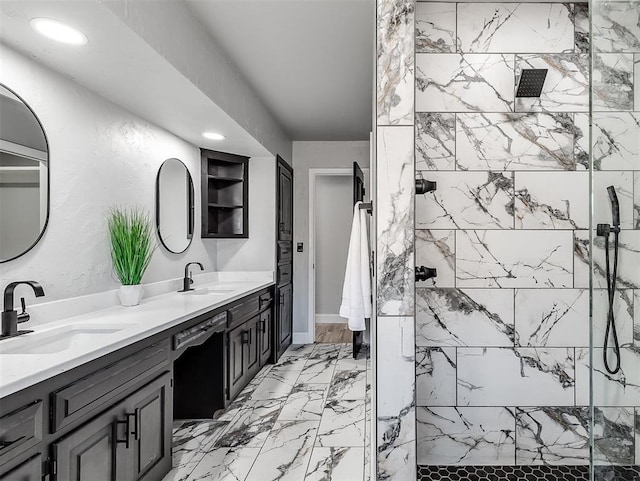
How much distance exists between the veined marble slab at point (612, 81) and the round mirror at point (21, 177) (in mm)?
2243

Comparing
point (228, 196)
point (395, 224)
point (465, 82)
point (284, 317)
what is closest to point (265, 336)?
point (284, 317)

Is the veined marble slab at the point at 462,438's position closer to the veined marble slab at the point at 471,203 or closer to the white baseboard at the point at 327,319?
the veined marble slab at the point at 471,203

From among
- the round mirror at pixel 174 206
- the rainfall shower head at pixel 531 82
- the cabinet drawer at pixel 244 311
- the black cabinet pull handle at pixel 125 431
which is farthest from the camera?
the round mirror at pixel 174 206

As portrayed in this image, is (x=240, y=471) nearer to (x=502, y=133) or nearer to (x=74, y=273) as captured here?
(x=74, y=273)

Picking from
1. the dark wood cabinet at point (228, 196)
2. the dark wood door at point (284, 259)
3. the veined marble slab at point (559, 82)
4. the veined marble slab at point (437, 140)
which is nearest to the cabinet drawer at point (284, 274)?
the dark wood door at point (284, 259)

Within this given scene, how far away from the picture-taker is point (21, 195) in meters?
1.75

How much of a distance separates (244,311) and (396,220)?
2.05m

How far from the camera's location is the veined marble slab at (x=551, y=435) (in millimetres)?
2066

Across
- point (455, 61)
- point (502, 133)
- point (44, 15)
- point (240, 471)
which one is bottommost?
point (240, 471)

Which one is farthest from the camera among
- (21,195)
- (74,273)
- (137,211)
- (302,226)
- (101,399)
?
(302,226)

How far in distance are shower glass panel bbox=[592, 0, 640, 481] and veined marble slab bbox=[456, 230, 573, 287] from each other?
1.02 meters

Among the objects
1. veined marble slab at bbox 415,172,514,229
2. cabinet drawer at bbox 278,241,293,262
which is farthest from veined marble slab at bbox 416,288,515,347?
cabinet drawer at bbox 278,241,293,262

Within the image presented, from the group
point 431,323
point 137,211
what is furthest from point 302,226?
point 431,323

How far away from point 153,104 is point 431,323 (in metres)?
2.17
